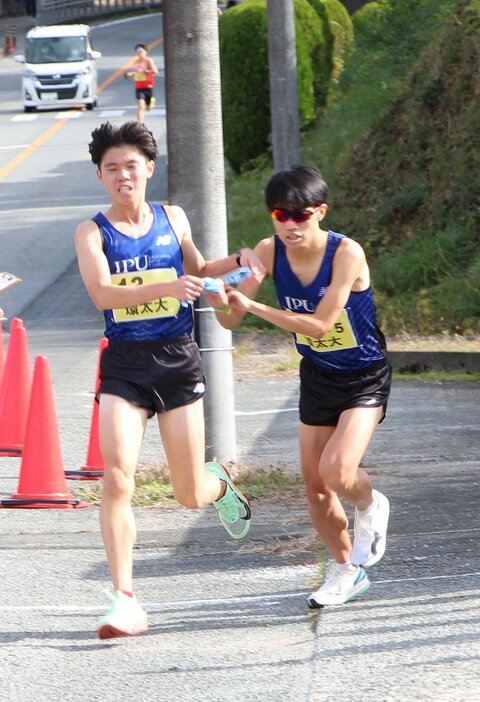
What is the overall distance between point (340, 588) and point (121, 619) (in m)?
0.88

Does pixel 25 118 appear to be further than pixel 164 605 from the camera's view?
Yes

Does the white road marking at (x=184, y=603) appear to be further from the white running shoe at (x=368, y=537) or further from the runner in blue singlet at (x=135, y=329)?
the runner in blue singlet at (x=135, y=329)

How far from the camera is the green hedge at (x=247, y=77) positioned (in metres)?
23.0

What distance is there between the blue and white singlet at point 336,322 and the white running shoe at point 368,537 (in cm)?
59

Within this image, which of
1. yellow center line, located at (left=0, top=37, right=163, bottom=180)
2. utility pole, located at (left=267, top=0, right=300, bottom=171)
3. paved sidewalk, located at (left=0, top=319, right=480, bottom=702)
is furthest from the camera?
yellow center line, located at (left=0, top=37, right=163, bottom=180)

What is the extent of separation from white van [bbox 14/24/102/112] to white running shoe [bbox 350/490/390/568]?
31.9 m

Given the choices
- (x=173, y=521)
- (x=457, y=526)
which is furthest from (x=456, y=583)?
(x=173, y=521)

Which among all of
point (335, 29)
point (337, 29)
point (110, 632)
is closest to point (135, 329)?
point (110, 632)

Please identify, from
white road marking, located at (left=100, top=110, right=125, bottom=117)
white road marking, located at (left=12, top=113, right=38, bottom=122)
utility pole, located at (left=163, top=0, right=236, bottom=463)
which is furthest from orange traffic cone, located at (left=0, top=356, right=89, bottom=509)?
white road marking, located at (left=12, top=113, right=38, bottom=122)

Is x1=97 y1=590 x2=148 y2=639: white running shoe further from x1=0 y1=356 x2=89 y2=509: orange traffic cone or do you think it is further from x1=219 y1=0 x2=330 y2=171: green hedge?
x1=219 y1=0 x2=330 y2=171: green hedge

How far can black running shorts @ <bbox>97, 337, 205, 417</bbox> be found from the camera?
564 cm

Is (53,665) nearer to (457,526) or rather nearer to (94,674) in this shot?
(94,674)

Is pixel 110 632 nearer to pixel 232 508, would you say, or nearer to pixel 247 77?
pixel 232 508

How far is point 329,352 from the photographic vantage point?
5641 millimetres
